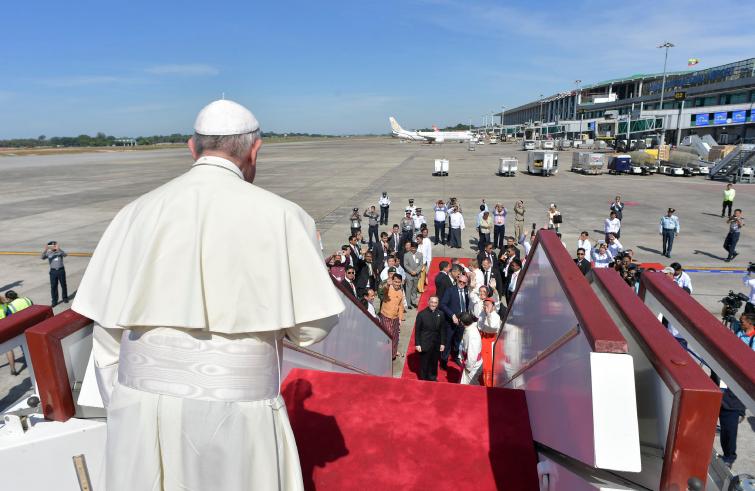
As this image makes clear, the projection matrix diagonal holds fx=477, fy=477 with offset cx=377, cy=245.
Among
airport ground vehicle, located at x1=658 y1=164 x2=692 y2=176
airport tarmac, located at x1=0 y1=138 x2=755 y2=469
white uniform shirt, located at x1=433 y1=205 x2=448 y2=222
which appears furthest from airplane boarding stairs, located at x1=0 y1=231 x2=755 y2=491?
airport ground vehicle, located at x1=658 y1=164 x2=692 y2=176

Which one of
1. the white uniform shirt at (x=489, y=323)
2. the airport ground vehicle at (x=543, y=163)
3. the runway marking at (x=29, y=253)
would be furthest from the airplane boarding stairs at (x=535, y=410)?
the airport ground vehicle at (x=543, y=163)

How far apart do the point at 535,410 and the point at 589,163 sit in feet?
136

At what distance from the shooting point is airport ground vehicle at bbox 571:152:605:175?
129 ft

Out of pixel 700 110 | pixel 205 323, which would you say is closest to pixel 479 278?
pixel 205 323

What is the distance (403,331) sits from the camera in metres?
10.2

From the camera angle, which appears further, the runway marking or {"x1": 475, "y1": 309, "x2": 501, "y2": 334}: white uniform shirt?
the runway marking

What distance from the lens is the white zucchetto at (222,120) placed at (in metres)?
1.71

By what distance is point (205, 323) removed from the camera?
1549 mm

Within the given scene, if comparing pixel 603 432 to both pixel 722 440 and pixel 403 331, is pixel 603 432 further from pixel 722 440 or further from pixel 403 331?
pixel 403 331

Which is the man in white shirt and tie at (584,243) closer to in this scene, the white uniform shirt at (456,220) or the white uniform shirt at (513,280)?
the white uniform shirt at (513,280)

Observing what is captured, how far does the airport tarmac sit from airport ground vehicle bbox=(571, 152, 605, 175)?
1.04 m

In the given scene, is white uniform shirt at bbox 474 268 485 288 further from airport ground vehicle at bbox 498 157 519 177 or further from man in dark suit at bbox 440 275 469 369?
airport ground vehicle at bbox 498 157 519 177

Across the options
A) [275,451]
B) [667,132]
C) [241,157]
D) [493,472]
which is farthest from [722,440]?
[667,132]

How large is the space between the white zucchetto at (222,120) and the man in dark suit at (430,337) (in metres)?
6.16
